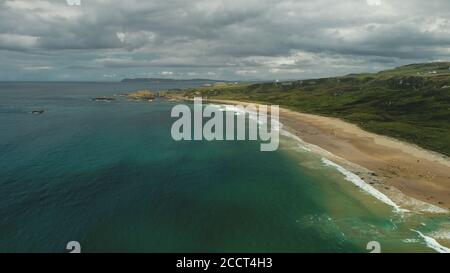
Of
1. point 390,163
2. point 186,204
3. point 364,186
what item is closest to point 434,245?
point 364,186

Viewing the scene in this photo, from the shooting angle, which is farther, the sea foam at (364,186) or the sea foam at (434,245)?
the sea foam at (364,186)

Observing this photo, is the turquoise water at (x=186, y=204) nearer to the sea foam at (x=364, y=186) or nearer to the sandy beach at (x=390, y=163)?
the sea foam at (x=364, y=186)

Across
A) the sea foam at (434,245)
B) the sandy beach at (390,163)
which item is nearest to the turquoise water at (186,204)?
the sea foam at (434,245)

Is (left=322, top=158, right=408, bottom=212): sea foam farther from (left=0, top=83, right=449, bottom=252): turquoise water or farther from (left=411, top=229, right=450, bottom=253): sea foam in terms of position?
(left=411, top=229, right=450, bottom=253): sea foam

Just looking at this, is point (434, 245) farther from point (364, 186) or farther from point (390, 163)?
point (390, 163)

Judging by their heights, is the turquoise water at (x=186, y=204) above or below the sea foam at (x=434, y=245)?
above
